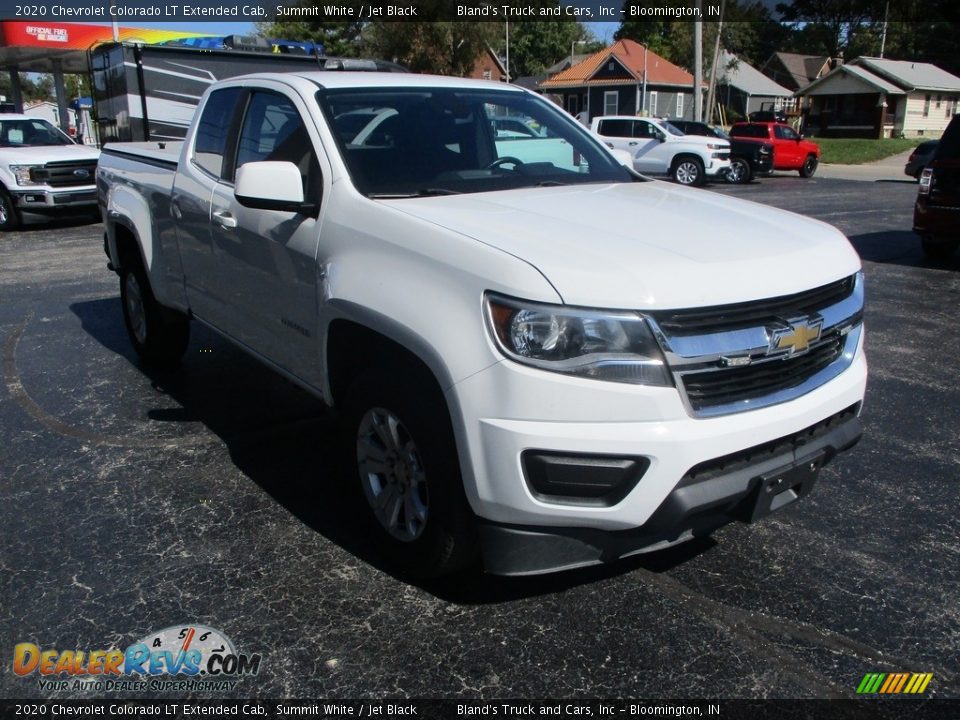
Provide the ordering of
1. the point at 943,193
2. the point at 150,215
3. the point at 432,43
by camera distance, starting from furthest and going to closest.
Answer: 1. the point at 432,43
2. the point at 943,193
3. the point at 150,215

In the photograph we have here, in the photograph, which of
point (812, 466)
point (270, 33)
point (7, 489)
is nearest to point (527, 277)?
point (812, 466)

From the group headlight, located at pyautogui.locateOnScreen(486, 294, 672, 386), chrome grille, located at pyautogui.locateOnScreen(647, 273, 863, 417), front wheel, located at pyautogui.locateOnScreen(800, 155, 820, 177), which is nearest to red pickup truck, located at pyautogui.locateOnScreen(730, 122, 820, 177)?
front wheel, located at pyautogui.locateOnScreen(800, 155, 820, 177)

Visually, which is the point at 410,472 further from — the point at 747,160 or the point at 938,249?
the point at 747,160

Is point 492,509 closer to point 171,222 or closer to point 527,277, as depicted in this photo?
point 527,277

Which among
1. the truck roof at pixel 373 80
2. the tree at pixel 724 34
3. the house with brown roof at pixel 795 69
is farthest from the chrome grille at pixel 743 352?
the house with brown roof at pixel 795 69

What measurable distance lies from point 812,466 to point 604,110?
54208 mm

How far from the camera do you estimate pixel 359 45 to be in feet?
173

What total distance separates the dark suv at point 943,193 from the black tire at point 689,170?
12.8 metres

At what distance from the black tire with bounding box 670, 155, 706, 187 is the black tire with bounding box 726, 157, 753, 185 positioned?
1.26m

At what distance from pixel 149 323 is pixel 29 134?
1139 cm

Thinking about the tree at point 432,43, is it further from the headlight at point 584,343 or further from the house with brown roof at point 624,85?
the headlight at point 584,343

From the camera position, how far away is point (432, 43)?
45531 millimetres

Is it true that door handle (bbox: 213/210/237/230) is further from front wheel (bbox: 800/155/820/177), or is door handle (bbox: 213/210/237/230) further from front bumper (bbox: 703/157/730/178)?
front wheel (bbox: 800/155/820/177)

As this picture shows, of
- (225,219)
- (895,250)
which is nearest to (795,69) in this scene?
(895,250)
